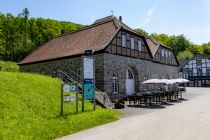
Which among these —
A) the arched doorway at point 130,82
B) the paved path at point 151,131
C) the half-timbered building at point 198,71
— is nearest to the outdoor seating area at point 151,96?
the arched doorway at point 130,82

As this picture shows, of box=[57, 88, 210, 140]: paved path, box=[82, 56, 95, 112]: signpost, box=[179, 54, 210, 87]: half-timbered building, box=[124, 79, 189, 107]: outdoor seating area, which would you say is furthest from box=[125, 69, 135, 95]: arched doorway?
box=[179, 54, 210, 87]: half-timbered building

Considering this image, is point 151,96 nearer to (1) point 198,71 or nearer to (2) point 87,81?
(2) point 87,81

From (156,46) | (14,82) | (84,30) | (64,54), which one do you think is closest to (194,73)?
(156,46)

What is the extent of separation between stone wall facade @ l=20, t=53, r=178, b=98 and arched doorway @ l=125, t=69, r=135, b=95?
362 millimetres

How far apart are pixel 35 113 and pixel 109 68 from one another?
1250 cm

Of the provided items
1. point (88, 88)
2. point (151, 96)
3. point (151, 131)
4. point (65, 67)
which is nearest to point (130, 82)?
point (151, 96)

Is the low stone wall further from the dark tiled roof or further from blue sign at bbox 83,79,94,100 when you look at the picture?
blue sign at bbox 83,79,94,100

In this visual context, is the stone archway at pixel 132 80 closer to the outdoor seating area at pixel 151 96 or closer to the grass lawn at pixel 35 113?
the outdoor seating area at pixel 151 96

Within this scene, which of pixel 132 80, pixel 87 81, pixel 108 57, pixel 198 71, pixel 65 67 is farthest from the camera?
pixel 198 71

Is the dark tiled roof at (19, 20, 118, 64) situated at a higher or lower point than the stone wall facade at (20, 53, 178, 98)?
higher

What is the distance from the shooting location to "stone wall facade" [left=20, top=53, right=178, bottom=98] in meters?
22.5

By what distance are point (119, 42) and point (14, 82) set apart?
1293 centimetres

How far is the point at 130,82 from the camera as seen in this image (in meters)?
27.4

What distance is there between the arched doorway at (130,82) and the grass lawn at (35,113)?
11.8 metres
